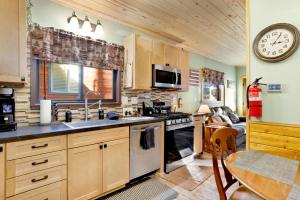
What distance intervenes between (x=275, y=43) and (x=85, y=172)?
2403 millimetres

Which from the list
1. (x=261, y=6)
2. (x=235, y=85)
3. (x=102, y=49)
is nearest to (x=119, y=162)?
(x=102, y=49)

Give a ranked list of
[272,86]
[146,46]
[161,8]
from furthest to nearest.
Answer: [146,46] < [161,8] < [272,86]

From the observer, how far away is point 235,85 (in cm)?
723

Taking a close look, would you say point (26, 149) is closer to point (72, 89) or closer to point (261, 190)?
point (72, 89)

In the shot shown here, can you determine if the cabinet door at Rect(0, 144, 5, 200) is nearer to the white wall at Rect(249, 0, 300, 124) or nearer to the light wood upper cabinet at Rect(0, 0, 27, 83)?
the light wood upper cabinet at Rect(0, 0, 27, 83)

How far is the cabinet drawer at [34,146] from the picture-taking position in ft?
→ 4.98

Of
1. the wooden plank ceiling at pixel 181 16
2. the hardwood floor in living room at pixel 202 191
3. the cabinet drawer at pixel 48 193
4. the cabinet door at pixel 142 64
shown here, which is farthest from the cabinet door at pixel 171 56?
the cabinet drawer at pixel 48 193

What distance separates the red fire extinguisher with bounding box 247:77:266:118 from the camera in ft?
6.13

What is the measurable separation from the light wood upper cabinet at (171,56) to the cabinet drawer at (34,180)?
246cm

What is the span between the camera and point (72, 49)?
8.07 feet

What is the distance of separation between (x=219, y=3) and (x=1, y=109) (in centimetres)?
277

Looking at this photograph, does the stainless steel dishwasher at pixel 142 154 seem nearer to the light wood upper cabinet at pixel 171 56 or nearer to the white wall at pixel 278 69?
the light wood upper cabinet at pixel 171 56

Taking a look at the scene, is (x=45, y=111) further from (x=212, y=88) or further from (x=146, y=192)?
(x=212, y=88)

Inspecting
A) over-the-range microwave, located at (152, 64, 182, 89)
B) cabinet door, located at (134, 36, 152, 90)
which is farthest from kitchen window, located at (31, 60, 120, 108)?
over-the-range microwave, located at (152, 64, 182, 89)
